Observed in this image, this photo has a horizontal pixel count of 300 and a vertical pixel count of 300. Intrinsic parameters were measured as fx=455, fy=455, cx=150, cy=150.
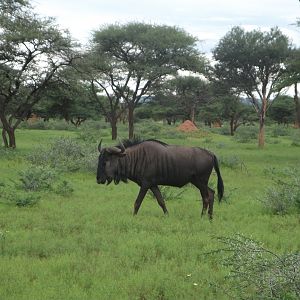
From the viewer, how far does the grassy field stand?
5766 millimetres

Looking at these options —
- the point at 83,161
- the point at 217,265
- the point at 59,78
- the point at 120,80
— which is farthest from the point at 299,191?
the point at 120,80

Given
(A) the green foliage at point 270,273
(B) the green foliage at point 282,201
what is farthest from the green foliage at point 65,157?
(A) the green foliage at point 270,273

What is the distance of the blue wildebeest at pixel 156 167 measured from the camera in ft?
32.8

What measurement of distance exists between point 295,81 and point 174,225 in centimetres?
1679

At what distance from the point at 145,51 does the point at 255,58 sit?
959cm

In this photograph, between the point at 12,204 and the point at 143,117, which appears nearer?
the point at 12,204

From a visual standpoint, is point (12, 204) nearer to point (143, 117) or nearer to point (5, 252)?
point (5, 252)

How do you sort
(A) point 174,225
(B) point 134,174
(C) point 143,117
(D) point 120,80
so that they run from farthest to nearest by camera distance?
(C) point 143,117 < (D) point 120,80 < (B) point 134,174 < (A) point 174,225

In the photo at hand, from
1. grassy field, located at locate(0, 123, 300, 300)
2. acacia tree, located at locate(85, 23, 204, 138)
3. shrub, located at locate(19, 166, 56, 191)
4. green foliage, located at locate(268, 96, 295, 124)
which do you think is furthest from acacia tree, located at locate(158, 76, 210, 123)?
grassy field, located at locate(0, 123, 300, 300)

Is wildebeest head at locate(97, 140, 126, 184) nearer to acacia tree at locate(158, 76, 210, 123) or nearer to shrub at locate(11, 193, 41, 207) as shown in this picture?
shrub at locate(11, 193, 41, 207)

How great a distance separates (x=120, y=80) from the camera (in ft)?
129

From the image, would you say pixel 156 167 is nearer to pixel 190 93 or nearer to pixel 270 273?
pixel 270 273

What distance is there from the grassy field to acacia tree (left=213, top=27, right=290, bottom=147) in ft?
65.2

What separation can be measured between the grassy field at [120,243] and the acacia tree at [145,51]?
24009mm
